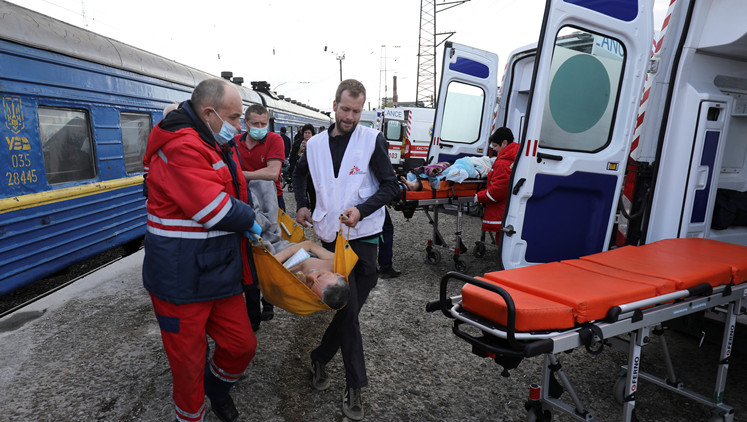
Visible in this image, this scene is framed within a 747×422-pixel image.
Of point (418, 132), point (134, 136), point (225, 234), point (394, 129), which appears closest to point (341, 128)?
point (225, 234)

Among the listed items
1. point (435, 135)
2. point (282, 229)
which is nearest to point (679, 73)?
point (282, 229)

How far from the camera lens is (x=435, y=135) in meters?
6.93

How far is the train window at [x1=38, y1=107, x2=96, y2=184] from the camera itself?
14.3 ft

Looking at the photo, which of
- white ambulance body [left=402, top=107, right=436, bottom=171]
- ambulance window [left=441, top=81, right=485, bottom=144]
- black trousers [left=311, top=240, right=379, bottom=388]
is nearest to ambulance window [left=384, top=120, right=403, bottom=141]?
white ambulance body [left=402, top=107, right=436, bottom=171]

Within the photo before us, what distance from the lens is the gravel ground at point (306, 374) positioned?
2.68m

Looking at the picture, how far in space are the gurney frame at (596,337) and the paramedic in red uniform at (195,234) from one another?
41.8 inches

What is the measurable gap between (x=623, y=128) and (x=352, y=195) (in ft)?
7.38

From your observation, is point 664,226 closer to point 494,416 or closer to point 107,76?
point 494,416

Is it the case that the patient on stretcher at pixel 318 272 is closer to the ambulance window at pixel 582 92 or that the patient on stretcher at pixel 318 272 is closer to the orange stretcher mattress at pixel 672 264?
→ the orange stretcher mattress at pixel 672 264

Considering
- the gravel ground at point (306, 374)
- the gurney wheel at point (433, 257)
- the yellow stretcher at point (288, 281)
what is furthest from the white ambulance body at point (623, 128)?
the gurney wheel at point (433, 257)

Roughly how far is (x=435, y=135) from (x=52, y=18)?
524 cm

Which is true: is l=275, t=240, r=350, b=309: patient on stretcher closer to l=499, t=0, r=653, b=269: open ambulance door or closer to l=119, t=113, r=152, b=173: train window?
l=499, t=0, r=653, b=269: open ambulance door

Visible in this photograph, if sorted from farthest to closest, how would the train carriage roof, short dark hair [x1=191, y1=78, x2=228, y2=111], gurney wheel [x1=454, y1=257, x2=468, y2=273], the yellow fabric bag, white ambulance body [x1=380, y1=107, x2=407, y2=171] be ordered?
white ambulance body [x1=380, y1=107, x2=407, y2=171] < gurney wheel [x1=454, y1=257, x2=468, y2=273] < the train carriage roof < the yellow fabric bag < short dark hair [x1=191, y1=78, x2=228, y2=111]

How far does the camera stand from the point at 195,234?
1994 millimetres
